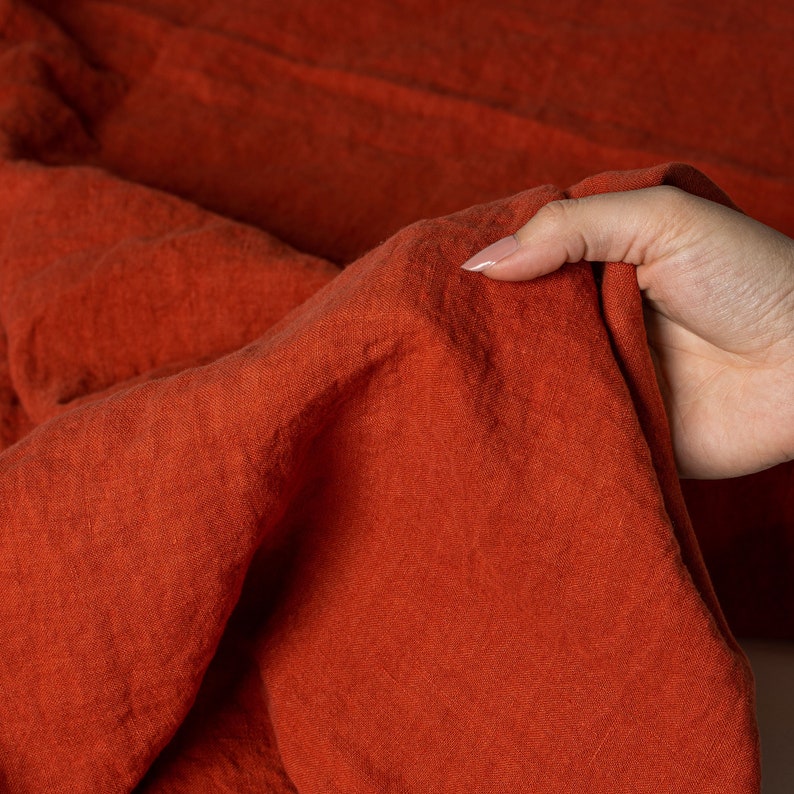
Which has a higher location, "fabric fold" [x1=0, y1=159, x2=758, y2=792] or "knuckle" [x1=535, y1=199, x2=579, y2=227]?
"knuckle" [x1=535, y1=199, x2=579, y2=227]

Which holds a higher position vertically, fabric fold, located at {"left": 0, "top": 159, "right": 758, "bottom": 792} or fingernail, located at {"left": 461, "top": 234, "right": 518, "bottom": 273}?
fingernail, located at {"left": 461, "top": 234, "right": 518, "bottom": 273}

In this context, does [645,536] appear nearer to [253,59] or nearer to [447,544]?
[447,544]

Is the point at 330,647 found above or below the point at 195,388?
below

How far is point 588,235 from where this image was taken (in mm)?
628

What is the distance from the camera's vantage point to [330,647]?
683mm

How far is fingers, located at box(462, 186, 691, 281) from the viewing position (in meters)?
0.61

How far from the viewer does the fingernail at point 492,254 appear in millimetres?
611

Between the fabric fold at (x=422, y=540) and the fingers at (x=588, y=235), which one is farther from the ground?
the fingers at (x=588, y=235)

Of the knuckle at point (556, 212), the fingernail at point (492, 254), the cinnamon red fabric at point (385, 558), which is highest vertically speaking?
the knuckle at point (556, 212)

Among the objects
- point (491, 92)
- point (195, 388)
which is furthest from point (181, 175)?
point (195, 388)

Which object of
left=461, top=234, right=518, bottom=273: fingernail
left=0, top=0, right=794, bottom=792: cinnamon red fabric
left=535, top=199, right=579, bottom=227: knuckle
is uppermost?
left=535, top=199, right=579, bottom=227: knuckle

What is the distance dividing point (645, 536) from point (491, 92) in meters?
0.88

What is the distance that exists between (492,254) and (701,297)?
21 centimetres

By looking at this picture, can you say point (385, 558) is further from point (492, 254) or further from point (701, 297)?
point (701, 297)
